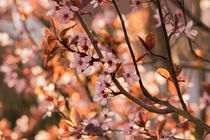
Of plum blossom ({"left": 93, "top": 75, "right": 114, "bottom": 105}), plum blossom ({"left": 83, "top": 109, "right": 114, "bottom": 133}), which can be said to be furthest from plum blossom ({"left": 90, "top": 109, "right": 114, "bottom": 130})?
plum blossom ({"left": 93, "top": 75, "right": 114, "bottom": 105})

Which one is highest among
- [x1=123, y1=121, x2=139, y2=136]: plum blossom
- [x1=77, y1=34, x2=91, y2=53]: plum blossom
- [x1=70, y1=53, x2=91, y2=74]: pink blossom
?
[x1=77, y1=34, x2=91, y2=53]: plum blossom

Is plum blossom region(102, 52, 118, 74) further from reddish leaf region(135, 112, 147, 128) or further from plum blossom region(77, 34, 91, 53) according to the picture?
reddish leaf region(135, 112, 147, 128)

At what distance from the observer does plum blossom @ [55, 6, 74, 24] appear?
0.43m

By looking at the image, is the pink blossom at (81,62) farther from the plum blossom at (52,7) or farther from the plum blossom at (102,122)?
the plum blossom at (102,122)

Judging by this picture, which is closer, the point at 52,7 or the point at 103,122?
the point at 52,7

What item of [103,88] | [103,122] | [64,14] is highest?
[64,14]

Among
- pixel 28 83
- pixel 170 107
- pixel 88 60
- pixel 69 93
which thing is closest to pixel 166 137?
pixel 170 107

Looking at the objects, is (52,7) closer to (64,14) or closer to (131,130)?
(64,14)

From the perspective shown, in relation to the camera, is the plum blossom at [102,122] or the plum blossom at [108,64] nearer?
the plum blossom at [108,64]

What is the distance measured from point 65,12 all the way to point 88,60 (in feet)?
0.30

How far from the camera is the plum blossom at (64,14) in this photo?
1.42ft

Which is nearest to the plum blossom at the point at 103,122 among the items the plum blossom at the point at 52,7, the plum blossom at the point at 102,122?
the plum blossom at the point at 102,122

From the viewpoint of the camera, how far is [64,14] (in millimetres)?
442

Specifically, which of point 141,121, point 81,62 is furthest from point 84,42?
point 141,121
